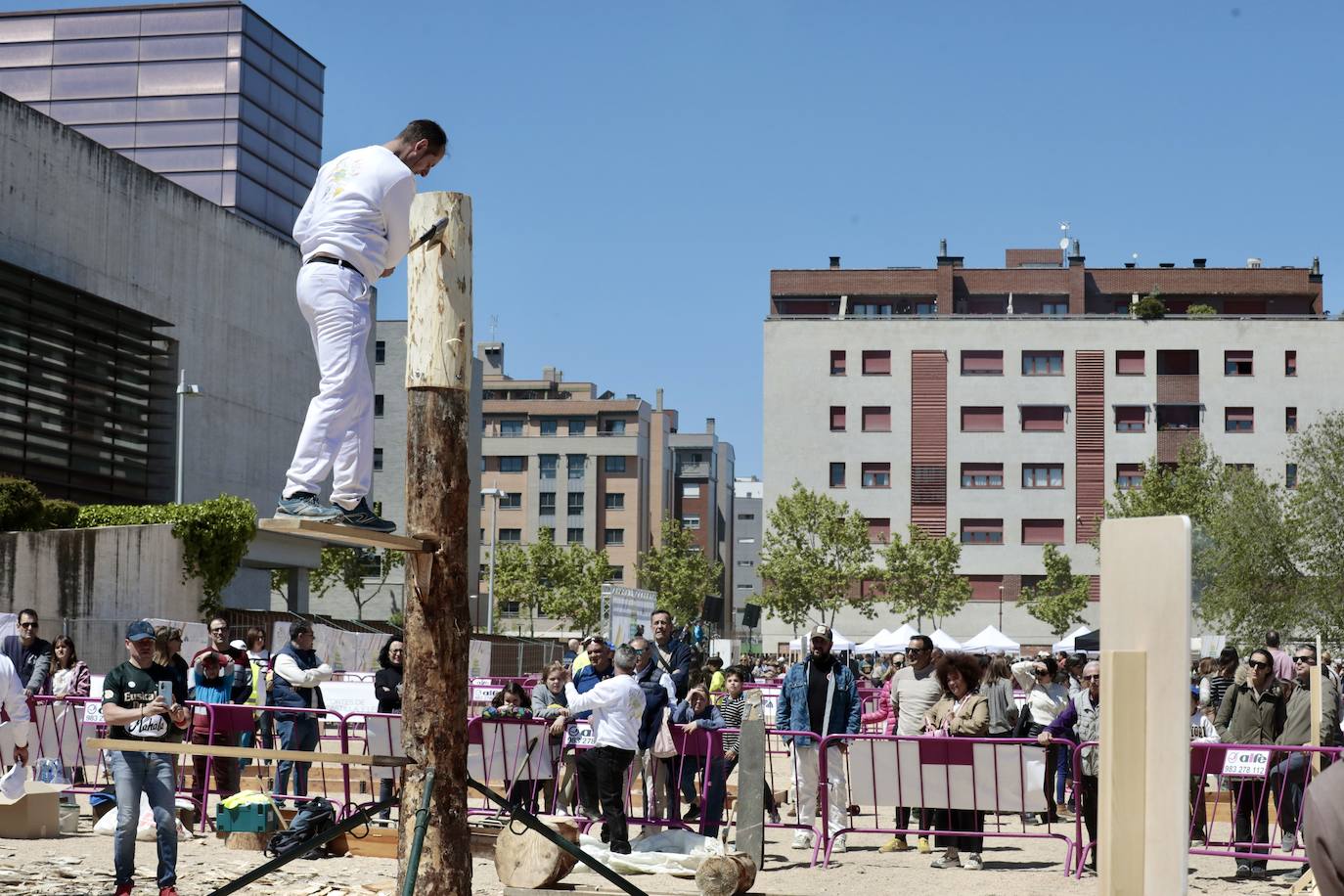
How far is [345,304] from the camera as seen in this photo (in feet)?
22.0

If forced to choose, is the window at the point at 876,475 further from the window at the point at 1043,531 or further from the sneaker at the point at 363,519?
the sneaker at the point at 363,519

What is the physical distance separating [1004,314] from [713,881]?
7298 centimetres

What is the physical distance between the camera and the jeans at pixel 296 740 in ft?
52.7

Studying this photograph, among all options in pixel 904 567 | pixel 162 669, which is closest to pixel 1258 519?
pixel 904 567

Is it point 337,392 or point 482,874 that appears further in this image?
point 482,874

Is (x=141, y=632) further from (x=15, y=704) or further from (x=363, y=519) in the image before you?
(x=363, y=519)

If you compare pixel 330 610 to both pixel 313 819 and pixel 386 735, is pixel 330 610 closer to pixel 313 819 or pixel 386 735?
pixel 386 735

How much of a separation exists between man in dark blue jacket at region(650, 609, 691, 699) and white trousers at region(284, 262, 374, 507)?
10.2 metres

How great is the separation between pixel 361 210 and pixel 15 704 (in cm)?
680

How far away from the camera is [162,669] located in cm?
1141

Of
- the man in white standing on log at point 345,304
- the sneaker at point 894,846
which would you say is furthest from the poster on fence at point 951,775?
the man in white standing on log at point 345,304

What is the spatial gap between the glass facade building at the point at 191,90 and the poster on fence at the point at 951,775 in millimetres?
58344

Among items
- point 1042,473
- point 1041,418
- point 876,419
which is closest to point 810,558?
point 876,419

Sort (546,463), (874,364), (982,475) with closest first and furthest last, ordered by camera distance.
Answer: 1. (982,475)
2. (874,364)
3. (546,463)
